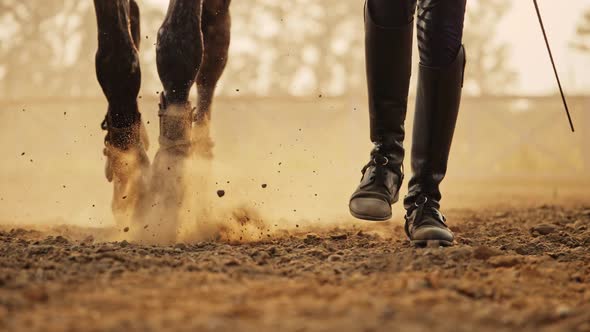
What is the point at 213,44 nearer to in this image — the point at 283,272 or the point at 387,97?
the point at 387,97

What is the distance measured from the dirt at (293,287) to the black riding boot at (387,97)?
273 millimetres

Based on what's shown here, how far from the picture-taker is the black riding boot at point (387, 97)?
3.29m

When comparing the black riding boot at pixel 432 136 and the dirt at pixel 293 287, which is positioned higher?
the black riding boot at pixel 432 136

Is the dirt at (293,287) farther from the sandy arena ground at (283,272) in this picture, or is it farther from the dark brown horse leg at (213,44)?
the dark brown horse leg at (213,44)

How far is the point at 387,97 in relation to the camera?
333 centimetres

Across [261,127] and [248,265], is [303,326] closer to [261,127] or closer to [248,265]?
[248,265]

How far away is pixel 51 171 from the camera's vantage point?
11.5 meters

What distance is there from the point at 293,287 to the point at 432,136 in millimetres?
1206

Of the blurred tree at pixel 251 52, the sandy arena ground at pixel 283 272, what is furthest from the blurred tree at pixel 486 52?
the sandy arena ground at pixel 283 272

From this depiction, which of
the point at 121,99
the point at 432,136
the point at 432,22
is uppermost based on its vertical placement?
the point at 432,22

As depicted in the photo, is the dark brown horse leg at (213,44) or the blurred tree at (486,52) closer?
the dark brown horse leg at (213,44)

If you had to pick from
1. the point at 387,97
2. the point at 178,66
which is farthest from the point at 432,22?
the point at 178,66

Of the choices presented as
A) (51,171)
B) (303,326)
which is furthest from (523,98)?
(303,326)

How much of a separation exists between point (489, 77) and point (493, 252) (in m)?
20.3
